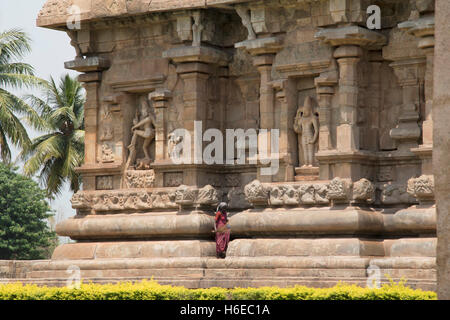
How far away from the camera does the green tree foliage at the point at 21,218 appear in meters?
41.6

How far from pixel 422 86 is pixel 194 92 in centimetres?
453

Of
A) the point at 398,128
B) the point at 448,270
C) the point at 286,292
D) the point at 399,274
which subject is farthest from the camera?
the point at 398,128

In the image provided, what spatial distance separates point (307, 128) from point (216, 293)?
5008mm

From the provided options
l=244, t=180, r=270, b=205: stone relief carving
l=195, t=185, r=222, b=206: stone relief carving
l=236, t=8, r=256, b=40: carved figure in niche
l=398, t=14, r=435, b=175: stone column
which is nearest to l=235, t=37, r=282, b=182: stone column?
l=236, t=8, r=256, b=40: carved figure in niche

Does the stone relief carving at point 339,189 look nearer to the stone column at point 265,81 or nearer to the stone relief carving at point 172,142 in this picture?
the stone column at point 265,81

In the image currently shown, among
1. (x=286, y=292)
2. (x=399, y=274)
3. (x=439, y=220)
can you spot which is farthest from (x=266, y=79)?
(x=439, y=220)

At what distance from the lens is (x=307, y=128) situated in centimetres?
2025

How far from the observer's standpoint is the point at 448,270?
392 inches

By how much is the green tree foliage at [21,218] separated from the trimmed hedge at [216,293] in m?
23.6

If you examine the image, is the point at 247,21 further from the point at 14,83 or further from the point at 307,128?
the point at 14,83

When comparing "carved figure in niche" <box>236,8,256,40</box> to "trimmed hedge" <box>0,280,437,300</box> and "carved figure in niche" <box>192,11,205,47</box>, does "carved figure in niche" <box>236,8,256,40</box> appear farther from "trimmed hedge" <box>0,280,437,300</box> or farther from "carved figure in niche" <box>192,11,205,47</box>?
"trimmed hedge" <box>0,280,437,300</box>

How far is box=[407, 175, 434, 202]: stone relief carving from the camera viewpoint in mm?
18469

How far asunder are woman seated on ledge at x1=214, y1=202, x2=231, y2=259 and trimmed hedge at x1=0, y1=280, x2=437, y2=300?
145 inches
